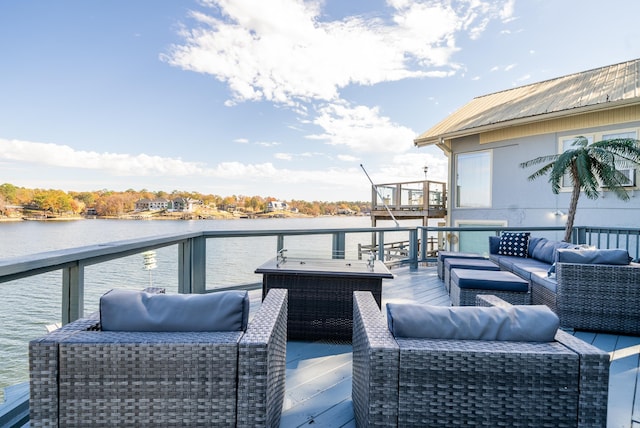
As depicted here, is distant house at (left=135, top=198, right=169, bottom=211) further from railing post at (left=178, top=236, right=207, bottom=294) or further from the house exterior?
the house exterior

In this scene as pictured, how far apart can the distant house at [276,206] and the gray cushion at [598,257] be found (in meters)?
9.99

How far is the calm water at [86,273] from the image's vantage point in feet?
6.68

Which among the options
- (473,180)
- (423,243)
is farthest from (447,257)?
(473,180)

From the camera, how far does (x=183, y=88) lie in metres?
16.8

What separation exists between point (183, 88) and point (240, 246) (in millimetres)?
14893

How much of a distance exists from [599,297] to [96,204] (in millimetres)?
10072

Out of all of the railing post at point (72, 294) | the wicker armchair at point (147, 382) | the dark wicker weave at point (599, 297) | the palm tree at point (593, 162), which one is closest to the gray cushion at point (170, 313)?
the wicker armchair at point (147, 382)

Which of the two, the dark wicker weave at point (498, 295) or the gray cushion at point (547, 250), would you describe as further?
the gray cushion at point (547, 250)

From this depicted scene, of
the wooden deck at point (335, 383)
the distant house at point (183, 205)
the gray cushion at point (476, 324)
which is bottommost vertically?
the wooden deck at point (335, 383)

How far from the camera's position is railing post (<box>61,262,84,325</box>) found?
214 cm

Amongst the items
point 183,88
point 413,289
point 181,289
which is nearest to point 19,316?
point 181,289

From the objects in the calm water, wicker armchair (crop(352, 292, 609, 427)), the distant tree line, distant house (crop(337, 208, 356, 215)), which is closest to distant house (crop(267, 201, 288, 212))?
the distant tree line

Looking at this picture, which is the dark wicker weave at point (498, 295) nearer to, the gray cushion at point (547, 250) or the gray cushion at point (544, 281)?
the gray cushion at point (544, 281)

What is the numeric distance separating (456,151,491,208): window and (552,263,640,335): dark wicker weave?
6.41 meters
